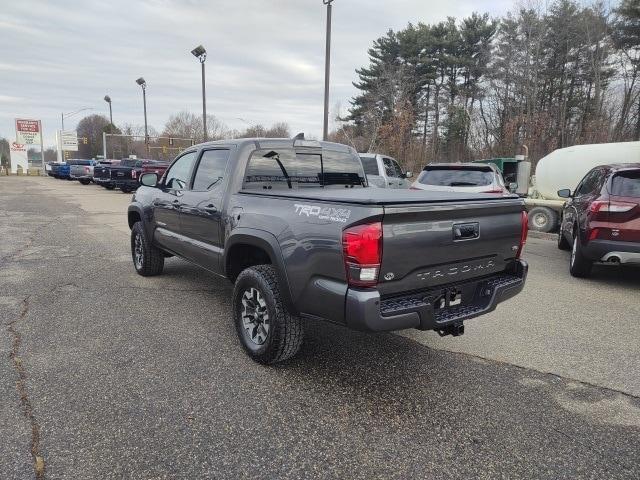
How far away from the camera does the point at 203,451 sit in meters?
2.63

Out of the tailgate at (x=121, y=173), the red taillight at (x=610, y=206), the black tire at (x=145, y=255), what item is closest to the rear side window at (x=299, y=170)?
the black tire at (x=145, y=255)

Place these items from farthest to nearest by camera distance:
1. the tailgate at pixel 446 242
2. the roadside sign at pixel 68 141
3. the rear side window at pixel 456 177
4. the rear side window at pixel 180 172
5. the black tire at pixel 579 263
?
the roadside sign at pixel 68 141, the rear side window at pixel 456 177, the black tire at pixel 579 263, the rear side window at pixel 180 172, the tailgate at pixel 446 242

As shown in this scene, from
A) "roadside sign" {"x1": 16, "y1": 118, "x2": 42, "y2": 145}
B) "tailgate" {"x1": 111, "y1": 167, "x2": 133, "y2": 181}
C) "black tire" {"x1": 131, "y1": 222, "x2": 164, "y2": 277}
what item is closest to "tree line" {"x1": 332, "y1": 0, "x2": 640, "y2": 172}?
"tailgate" {"x1": 111, "y1": 167, "x2": 133, "y2": 181}

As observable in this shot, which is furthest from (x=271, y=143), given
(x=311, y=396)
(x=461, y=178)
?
(x=461, y=178)

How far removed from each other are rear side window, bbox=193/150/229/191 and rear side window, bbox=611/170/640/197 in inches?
201

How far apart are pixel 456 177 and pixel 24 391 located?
8136 mm

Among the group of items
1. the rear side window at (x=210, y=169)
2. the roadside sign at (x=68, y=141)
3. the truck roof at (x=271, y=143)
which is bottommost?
the rear side window at (x=210, y=169)

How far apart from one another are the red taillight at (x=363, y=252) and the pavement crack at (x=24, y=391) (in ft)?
6.61

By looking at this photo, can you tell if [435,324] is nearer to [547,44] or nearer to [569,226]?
[569,226]

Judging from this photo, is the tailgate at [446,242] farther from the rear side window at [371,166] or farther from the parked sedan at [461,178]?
the rear side window at [371,166]

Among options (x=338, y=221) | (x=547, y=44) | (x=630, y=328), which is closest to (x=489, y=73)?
(x=547, y=44)

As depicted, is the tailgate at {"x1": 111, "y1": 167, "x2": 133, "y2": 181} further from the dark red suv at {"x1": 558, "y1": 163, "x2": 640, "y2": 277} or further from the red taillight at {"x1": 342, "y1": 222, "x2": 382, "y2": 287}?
the red taillight at {"x1": 342, "y1": 222, "x2": 382, "y2": 287}

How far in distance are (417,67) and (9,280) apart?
39.9m

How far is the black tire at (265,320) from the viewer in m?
3.48
